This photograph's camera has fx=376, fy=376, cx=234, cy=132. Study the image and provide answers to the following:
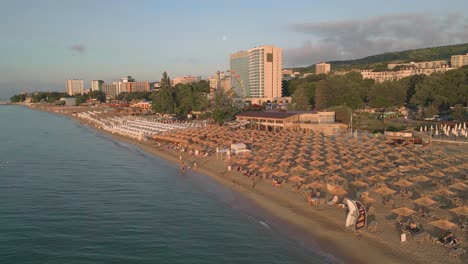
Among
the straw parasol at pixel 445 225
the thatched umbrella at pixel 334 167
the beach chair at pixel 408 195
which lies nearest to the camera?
the straw parasol at pixel 445 225

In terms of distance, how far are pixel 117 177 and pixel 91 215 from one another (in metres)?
11.7

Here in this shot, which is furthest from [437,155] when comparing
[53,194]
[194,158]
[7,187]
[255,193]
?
[7,187]

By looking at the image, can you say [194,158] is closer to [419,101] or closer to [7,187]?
[7,187]

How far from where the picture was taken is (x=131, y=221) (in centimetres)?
2239

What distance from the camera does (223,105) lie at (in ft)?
258

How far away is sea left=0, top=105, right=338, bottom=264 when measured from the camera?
1770cm

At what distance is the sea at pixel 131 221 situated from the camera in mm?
17703

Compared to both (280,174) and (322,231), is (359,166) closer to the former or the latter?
(280,174)

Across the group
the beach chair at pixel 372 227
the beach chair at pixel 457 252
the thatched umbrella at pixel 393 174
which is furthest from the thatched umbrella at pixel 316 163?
the beach chair at pixel 457 252

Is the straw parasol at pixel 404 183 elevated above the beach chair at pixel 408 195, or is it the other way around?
the straw parasol at pixel 404 183

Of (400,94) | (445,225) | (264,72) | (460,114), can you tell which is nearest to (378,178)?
(445,225)

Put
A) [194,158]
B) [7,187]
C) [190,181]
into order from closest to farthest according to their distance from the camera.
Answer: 1. [7,187]
2. [190,181]
3. [194,158]

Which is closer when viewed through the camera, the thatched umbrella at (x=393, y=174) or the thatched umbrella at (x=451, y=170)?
the thatched umbrella at (x=393, y=174)

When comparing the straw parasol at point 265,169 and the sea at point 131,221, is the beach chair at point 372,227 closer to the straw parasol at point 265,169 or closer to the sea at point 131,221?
the sea at point 131,221
